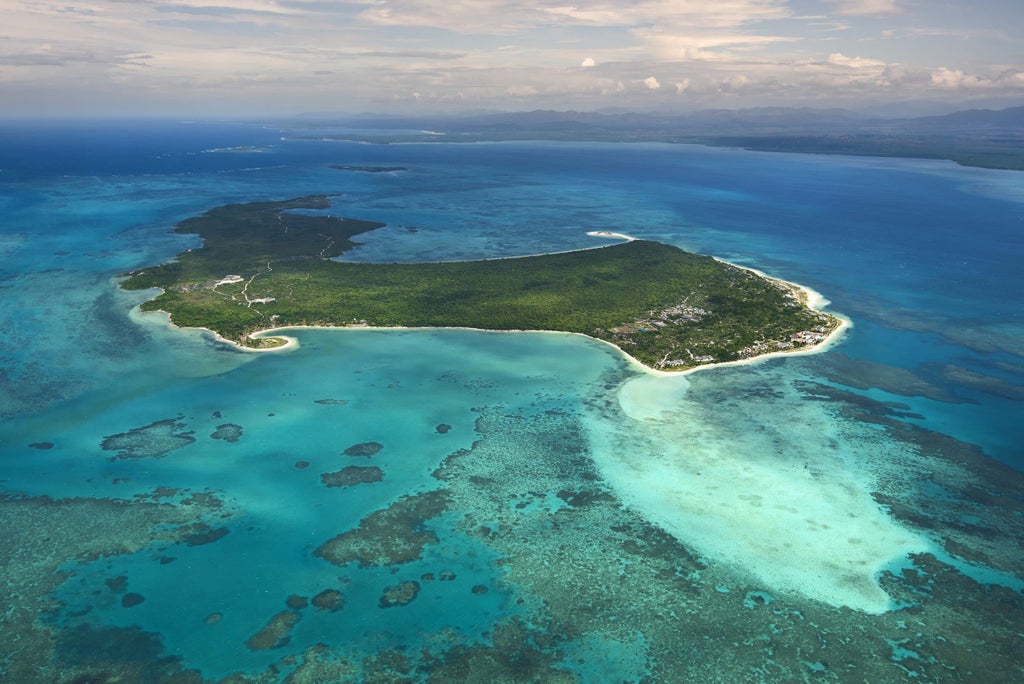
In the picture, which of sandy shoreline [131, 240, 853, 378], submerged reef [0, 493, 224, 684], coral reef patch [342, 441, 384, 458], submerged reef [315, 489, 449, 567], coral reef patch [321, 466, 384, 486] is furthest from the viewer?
sandy shoreline [131, 240, 853, 378]

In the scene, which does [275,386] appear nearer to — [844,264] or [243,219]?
[243,219]

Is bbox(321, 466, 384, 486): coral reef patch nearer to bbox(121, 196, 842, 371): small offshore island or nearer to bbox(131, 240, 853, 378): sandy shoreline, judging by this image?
bbox(131, 240, 853, 378): sandy shoreline

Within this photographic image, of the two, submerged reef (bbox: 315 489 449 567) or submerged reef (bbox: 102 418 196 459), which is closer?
submerged reef (bbox: 315 489 449 567)

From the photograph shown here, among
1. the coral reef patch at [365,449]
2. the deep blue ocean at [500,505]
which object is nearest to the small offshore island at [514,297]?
the deep blue ocean at [500,505]

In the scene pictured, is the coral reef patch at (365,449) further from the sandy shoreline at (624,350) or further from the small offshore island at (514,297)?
the small offshore island at (514,297)

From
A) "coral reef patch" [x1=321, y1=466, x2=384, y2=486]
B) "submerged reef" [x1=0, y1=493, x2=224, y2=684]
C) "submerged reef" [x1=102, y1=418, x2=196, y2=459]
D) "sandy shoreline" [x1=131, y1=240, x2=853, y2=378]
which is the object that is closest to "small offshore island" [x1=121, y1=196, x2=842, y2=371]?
"sandy shoreline" [x1=131, y1=240, x2=853, y2=378]

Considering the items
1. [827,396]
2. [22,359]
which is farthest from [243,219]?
[827,396]

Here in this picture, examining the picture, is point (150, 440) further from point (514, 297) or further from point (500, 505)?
point (514, 297)

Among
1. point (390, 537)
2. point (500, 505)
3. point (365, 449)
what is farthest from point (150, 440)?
point (500, 505)
